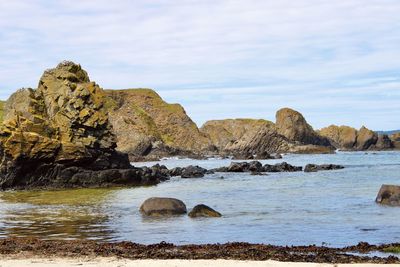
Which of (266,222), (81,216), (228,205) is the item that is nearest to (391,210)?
(266,222)

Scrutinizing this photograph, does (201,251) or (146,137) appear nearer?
(201,251)

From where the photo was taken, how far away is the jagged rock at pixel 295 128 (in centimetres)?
18525

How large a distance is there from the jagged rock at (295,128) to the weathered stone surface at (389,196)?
15022 cm

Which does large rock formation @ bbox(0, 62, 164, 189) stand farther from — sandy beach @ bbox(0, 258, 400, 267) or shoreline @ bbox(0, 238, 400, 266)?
sandy beach @ bbox(0, 258, 400, 267)

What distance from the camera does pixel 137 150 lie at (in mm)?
156125

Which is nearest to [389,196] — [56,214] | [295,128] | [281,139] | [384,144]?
[56,214]

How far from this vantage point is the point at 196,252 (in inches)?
718

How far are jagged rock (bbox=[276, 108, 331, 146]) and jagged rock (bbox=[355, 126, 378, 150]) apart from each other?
18393mm

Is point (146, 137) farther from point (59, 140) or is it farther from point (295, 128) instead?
point (59, 140)

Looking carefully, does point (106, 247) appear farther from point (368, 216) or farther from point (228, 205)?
point (228, 205)

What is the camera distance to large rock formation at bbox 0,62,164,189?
168ft

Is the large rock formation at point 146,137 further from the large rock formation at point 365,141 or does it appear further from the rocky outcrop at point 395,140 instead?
the rocky outcrop at point 395,140

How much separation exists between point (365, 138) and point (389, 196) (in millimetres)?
142145

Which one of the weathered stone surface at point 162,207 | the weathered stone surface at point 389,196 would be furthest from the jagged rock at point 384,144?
the weathered stone surface at point 162,207
